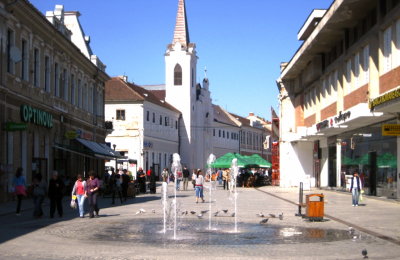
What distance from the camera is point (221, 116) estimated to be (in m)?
107

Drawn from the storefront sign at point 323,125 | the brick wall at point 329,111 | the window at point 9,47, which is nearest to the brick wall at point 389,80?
the storefront sign at point 323,125

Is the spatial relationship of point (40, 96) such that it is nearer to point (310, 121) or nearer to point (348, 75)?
point (348, 75)

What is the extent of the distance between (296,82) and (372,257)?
3711 centimetres

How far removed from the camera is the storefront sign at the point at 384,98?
21.3 m

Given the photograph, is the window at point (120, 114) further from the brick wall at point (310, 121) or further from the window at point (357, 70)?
the window at point (357, 70)

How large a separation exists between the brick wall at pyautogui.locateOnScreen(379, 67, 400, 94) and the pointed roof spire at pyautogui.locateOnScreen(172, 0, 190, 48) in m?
62.4

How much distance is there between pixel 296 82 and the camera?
1837 inches

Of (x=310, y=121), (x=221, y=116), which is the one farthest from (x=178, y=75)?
(x=310, y=121)

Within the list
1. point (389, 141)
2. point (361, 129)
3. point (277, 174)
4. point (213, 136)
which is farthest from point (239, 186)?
point (213, 136)

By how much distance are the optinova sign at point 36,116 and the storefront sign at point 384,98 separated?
641 inches

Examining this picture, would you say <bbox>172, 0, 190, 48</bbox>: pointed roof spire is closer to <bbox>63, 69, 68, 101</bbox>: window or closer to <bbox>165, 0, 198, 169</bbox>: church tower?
<bbox>165, 0, 198, 169</bbox>: church tower

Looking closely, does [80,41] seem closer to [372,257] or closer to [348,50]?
[348,50]

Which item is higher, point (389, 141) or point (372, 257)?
point (389, 141)

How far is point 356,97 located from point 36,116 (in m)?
16.6
